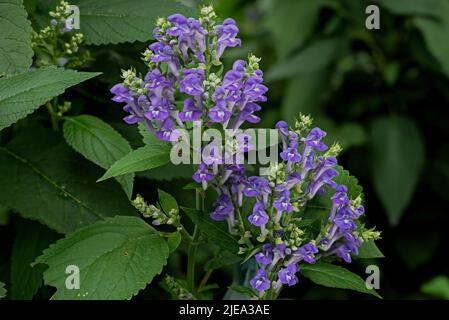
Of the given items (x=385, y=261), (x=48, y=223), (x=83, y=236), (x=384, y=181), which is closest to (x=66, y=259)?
(x=83, y=236)

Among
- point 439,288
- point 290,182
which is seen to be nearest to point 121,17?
point 290,182

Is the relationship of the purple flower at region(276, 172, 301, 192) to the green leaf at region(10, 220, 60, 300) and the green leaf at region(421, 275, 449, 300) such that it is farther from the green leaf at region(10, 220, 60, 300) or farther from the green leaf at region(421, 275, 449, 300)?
the green leaf at region(421, 275, 449, 300)

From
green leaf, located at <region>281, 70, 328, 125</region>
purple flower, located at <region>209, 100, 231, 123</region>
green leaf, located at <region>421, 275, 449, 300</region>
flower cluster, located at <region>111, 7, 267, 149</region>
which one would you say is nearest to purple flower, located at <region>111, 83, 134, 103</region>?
flower cluster, located at <region>111, 7, 267, 149</region>

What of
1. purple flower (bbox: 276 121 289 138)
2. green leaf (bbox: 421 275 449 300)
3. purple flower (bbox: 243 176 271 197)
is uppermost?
purple flower (bbox: 276 121 289 138)

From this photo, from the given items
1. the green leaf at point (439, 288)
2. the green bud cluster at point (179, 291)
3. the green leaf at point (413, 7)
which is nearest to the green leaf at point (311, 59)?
the green leaf at point (413, 7)

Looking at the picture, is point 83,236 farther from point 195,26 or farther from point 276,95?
point 276,95

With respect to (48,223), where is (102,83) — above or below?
above

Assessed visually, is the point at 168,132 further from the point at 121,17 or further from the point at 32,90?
the point at 121,17
